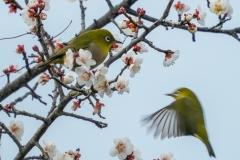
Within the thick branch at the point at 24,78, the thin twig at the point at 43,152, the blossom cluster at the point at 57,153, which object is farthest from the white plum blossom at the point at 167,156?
the thick branch at the point at 24,78

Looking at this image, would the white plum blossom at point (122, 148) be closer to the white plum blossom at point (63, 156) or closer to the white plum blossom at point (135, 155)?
the white plum blossom at point (135, 155)

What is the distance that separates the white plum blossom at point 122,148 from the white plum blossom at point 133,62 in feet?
2.20

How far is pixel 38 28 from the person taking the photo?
421 cm

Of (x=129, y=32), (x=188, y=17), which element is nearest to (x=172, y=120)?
(x=129, y=32)

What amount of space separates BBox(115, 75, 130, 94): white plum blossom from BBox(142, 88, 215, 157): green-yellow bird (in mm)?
1690

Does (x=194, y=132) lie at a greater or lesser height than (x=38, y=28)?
lesser

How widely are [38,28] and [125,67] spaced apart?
0.83 meters

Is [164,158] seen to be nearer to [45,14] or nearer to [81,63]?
[81,63]

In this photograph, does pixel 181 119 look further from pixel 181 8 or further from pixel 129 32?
pixel 181 8

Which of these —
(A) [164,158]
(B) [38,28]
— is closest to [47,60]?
(B) [38,28]

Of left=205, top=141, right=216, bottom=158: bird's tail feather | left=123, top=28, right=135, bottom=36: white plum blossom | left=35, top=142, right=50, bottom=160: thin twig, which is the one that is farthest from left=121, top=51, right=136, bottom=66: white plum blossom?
left=205, top=141, right=216, bottom=158: bird's tail feather

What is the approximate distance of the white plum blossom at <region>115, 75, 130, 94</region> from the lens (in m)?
4.07

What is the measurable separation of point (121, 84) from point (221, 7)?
159 cm

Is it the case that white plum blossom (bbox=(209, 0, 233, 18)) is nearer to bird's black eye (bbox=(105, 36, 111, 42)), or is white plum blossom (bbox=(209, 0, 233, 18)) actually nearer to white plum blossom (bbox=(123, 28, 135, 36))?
white plum blossom (bbox=(123, 28, 135, 36))
